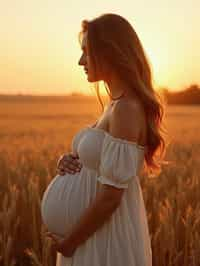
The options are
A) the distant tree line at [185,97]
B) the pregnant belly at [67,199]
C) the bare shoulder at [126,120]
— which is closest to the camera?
the bare shoulder at [126,120]

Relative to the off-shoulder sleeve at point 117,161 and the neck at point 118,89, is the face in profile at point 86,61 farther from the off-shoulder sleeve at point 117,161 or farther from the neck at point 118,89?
the off-shoulder sleeve at point 117,161

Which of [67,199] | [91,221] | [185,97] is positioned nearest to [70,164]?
[67,199]

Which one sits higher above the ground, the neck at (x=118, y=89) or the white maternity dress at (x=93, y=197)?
the neck at (x=118, y=89)

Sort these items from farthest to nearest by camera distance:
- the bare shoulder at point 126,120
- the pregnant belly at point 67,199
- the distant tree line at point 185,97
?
the distant tree line at point 185,97
the pregnant belly at point 67,199
the bare shoulder at point 126,120

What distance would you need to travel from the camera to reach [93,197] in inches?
66.7

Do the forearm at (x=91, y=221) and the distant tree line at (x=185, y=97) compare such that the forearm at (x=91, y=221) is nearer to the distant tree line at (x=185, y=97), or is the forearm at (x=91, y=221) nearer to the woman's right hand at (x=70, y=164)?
the woman's right hand at (x=70, y=164)

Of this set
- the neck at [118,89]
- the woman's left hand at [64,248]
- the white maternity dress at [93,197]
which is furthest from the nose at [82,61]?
the woman's left hand at [64,248]

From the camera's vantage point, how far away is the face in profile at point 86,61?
1.65 m

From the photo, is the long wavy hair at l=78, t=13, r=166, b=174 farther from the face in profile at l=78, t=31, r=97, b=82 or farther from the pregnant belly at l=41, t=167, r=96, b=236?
the pregnant belly at l=41, t=167, r=96, b=236

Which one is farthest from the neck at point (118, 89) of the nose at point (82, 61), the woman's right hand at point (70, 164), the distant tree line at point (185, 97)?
the distant tree line at point (185, 97)

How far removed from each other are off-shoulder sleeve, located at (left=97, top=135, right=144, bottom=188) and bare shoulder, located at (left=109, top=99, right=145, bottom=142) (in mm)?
20

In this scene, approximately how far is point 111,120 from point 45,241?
37.3 inches

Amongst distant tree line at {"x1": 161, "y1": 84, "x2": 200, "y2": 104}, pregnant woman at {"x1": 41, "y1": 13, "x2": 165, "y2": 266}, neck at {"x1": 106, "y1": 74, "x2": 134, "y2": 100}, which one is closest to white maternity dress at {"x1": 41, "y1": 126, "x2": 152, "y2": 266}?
pregnant woman at {"x1": 41, "y1": 13, "x2": 165, "y2": 266}

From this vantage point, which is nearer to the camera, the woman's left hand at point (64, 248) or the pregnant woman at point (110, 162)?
the pregnant woman at point (110, 162)
